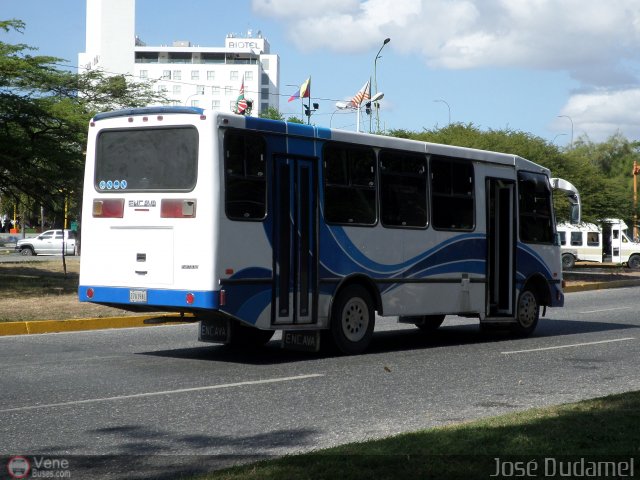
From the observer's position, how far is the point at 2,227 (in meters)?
95.8

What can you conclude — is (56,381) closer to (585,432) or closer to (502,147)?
(585,432)

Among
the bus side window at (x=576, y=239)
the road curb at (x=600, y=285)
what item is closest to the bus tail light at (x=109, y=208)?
the road curb at (x=600, y=285)

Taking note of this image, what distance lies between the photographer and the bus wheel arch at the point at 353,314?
1372 centimetres

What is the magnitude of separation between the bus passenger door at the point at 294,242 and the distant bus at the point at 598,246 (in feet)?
130

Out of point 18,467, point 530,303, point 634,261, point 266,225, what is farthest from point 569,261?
point 18,467

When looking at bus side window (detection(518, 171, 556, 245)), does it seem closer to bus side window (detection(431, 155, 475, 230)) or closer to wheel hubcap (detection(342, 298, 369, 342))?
bus side window (detection(431, 155, 475, 230))

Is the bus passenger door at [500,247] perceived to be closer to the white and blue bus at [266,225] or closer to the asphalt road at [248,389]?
the asphalt road at [248,389]

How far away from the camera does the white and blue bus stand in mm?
12320

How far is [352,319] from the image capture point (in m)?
14.0

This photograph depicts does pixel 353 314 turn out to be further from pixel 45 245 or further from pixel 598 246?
pixel 45 245

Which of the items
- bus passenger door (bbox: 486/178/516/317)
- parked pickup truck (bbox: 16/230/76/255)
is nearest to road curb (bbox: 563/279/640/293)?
bus passenger door (bbox: 486/178/516/317)

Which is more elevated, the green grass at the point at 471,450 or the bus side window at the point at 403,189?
the bus side window at the point at 403,189

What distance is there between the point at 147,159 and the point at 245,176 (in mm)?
1294

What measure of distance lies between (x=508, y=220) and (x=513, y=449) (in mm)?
10805
